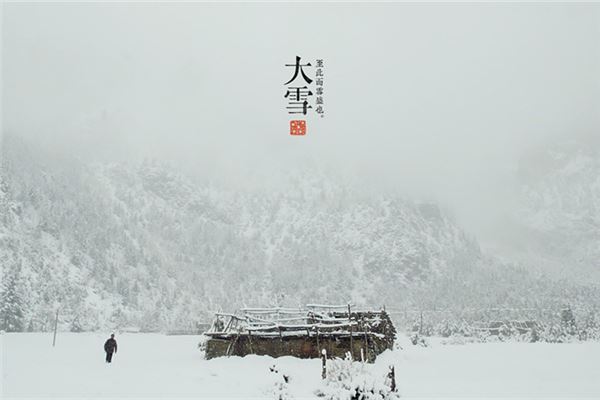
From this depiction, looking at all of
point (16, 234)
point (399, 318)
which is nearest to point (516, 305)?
Result: point (399, 318)

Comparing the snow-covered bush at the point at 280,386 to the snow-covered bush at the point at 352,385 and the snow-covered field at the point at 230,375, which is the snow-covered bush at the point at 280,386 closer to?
the snow-covered field at the point at 230,375

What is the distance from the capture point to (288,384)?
1698 cm

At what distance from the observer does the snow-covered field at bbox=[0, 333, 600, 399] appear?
1580 cm

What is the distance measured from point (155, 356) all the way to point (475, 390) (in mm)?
15686

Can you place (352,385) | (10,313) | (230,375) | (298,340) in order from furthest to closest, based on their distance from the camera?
(10,313)
(298,340)
(230,375)
(352,385)

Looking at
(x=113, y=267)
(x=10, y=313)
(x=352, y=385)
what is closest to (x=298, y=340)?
(x=352, y=385)

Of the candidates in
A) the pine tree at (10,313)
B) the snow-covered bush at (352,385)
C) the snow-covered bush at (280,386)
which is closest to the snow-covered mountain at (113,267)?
the pine tree at (10,313)

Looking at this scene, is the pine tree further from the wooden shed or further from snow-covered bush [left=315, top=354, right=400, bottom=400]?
snow-covered bush [left=315, top=354, right=400, bottom=400]

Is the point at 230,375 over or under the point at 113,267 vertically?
under

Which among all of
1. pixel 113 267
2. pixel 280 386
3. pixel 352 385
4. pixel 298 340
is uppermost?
pixel 113 267

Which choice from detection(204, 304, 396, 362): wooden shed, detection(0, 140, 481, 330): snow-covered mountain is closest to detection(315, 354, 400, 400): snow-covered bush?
detection(204, 304, 396, 362): wooden shed

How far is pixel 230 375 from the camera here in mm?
18750

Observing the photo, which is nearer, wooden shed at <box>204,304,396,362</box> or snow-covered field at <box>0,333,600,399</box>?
snow-covered field at <box>0,333,600,399</box>

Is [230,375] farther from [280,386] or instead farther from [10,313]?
[10,313]
